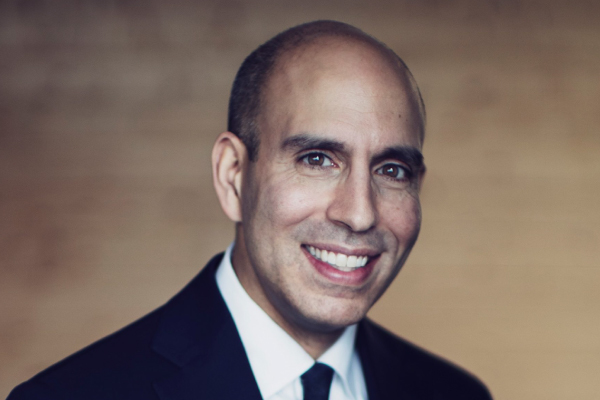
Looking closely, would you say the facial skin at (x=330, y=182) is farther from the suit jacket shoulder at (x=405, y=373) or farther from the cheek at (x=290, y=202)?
the suit jacket shoulder at (x=405, y=373)

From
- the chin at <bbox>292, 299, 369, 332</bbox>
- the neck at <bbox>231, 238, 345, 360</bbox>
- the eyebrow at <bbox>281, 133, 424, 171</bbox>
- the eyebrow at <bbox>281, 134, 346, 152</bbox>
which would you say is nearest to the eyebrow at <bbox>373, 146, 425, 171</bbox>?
the eyebrow at <bbox>281, 133, 424, 171</bbox>

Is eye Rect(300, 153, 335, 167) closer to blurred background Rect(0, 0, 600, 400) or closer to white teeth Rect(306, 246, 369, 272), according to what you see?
white teeth Rect(306, 246, 369, 272)

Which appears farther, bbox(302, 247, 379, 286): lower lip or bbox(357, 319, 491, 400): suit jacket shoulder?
bbox(357, 319, 491, 400): suit jacket shoulder

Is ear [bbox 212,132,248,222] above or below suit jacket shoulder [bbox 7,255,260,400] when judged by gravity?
above

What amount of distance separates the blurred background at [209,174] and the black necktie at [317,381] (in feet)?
4.64

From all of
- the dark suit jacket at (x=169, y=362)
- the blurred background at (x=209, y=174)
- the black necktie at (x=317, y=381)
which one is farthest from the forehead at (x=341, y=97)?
the blurred background at (x=209, y=174)

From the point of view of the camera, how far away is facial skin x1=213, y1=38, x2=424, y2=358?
174 centimetres

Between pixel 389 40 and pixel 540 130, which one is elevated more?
pixel 389 40

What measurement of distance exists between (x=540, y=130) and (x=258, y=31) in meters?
1.44

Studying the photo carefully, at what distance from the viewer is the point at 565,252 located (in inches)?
133

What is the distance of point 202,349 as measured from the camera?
180 centimetres

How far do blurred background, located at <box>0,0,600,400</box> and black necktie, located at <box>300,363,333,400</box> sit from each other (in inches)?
55.7

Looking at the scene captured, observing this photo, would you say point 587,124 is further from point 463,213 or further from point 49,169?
point 49,169

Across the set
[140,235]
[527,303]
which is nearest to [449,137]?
[527,303]
